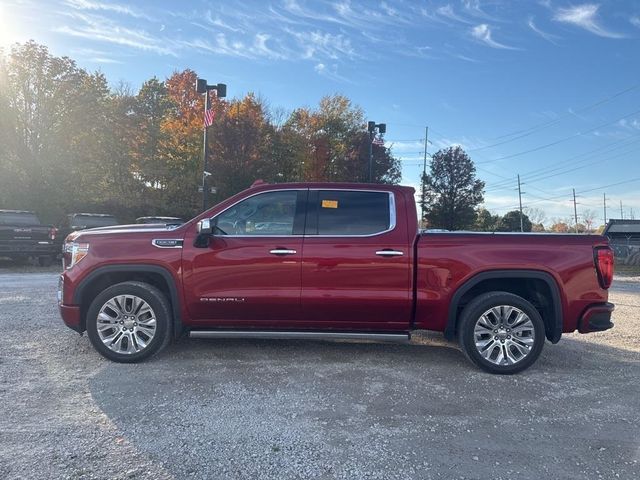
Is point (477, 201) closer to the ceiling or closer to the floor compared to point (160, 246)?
closer to the ceiling

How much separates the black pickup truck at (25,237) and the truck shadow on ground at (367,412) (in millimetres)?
11123

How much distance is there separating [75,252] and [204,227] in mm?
1495

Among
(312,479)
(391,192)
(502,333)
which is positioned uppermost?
(391,192)

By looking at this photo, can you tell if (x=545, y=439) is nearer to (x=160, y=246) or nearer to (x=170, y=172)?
(x=160, y=246)

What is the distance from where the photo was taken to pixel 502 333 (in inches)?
191

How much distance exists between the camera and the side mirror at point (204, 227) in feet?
15.9

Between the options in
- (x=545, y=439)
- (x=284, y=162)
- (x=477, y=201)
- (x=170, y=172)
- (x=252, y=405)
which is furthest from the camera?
(x=477, y=201)


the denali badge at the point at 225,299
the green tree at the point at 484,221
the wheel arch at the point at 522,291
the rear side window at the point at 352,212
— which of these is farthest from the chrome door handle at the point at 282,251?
the green tree at the point at 484,221

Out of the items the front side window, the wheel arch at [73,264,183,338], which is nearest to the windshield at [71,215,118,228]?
the wheel arch at [73,264,183,338]

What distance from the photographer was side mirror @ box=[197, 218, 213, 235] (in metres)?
4.84

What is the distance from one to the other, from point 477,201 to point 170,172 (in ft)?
99.4

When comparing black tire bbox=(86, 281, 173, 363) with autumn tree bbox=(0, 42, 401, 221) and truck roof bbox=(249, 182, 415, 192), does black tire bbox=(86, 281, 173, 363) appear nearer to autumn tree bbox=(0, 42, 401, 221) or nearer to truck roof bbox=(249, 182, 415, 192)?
truck roof bbox=(249, 182, 415, 192)

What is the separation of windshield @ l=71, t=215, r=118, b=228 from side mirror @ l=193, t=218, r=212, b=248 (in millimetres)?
12134

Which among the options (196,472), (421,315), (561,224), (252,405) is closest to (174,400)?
(252,405)
